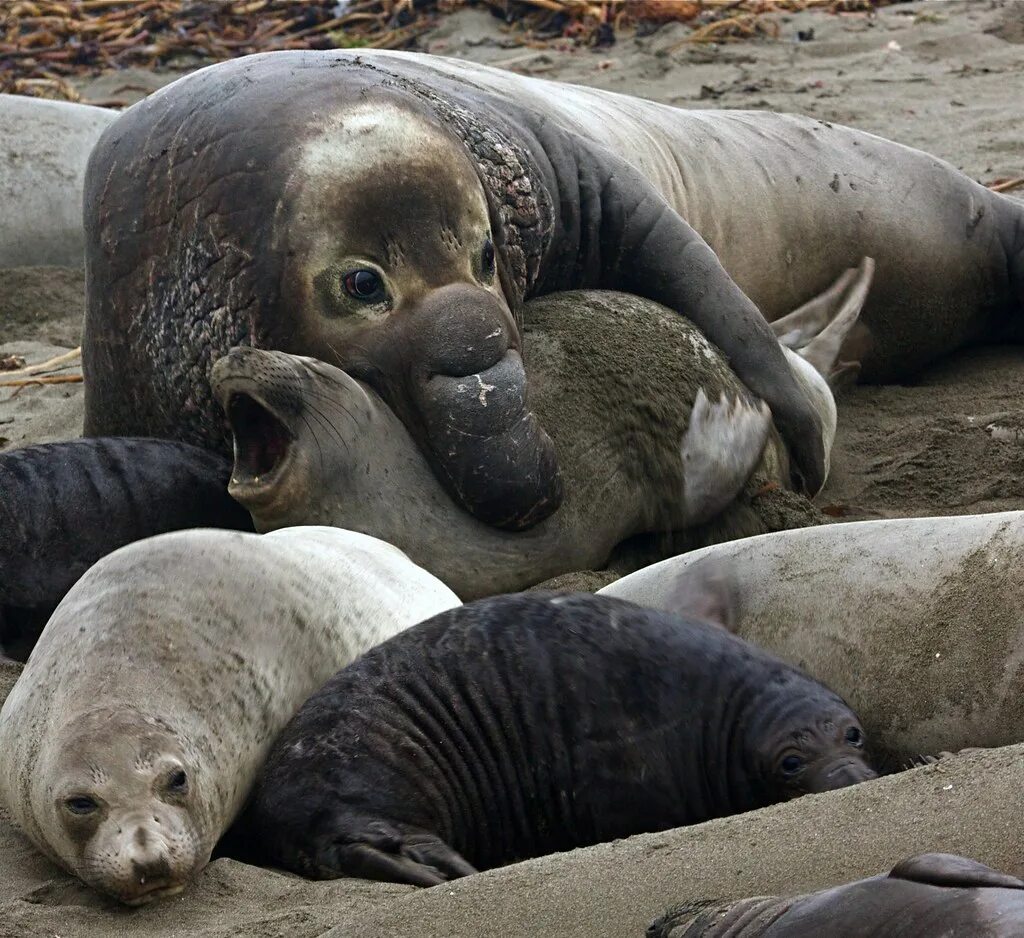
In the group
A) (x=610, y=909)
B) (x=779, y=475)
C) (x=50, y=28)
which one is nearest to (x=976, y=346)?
(x=779, y=475)

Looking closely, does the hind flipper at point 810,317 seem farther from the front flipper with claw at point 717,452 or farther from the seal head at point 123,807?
the seal head at point 123,807

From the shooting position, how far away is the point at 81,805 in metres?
3.09

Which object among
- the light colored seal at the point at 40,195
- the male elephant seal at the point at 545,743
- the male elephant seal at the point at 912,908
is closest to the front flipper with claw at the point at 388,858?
the male elephant seal at the point at 545,743

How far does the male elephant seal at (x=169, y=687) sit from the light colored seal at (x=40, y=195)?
5.05 m

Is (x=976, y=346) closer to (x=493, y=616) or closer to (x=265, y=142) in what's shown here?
(x=265, y=142)

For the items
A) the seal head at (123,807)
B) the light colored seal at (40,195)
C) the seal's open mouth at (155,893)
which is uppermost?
the seal head at (123,807)

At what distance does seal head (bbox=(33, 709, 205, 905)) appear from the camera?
3.04 m

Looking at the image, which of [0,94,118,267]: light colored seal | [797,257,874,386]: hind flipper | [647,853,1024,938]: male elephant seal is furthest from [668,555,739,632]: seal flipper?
[0,94,118,267]: light colored seal

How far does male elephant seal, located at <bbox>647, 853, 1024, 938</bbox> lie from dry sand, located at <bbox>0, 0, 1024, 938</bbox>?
410 mm

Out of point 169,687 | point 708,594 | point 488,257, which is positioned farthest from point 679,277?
point 169,687

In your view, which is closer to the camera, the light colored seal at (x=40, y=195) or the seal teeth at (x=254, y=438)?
the seal teeth at (x=254, y=438)

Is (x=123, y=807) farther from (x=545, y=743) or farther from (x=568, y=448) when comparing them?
(x=568, y=448)

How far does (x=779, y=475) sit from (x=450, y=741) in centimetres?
225

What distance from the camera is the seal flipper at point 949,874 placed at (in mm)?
2049
